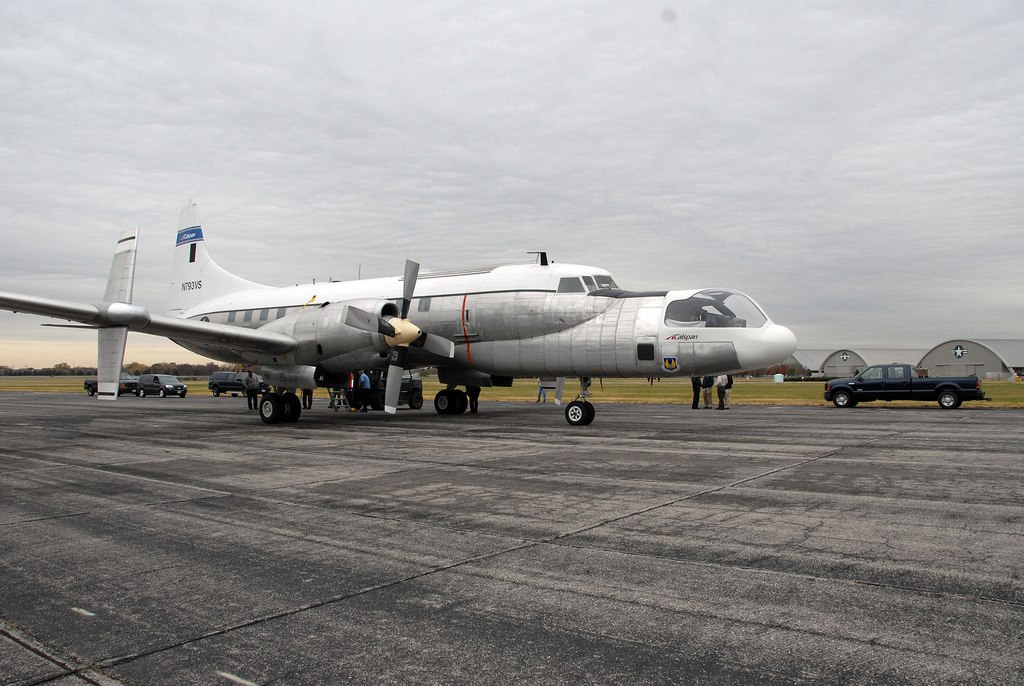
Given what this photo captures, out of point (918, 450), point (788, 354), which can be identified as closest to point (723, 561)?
point (918, 450)

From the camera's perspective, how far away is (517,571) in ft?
17.4

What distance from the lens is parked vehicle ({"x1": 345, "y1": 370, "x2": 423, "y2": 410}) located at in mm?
27953

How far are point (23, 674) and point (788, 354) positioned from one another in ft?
50.6

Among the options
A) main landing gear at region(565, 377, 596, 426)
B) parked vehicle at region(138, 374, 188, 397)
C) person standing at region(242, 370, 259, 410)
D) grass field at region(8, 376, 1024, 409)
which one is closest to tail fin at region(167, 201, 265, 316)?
person standing at region(242, 370, 259, 410)

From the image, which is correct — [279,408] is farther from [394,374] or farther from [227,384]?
[227,384]

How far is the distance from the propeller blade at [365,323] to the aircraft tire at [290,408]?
378 cm

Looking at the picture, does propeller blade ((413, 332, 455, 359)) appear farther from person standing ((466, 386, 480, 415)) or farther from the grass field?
the grass field

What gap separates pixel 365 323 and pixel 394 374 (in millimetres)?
1717

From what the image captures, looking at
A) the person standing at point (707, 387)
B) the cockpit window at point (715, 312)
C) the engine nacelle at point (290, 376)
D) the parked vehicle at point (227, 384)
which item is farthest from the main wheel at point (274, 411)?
the parked vehicle at point (227, 384)

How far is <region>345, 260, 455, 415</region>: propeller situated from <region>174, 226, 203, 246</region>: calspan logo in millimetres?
12742

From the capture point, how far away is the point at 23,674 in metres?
3.57

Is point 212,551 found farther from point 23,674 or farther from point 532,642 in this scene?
point 532,642

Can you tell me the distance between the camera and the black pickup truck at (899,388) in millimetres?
27453

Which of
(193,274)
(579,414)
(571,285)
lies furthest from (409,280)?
(193,274)
